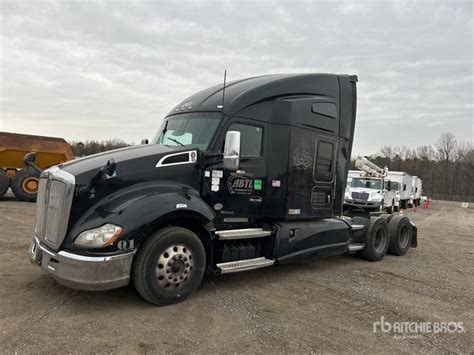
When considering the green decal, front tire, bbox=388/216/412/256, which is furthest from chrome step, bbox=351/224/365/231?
the green decal

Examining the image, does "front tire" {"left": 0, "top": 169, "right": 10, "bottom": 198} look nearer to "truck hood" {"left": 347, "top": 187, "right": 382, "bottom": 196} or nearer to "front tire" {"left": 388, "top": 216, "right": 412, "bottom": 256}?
"front tire" {"left": 388, "top": 216, "right": 412, "bottom": 256}

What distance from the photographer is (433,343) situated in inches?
165

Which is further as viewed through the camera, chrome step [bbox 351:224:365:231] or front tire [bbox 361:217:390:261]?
front tire [bbox 361:217:390:261]

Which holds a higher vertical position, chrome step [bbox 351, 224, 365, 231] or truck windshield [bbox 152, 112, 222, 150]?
truck windshield [bbox 152, 112, 222, 150]

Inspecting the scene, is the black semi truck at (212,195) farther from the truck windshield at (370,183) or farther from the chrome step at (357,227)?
the truck windshield at (370,183)

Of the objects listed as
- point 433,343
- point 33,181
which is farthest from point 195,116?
point 33,181

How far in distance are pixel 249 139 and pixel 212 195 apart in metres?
1.09

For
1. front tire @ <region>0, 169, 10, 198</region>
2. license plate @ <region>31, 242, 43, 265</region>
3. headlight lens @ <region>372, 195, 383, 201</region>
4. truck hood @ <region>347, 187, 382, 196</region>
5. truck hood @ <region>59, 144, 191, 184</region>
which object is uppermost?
truck hood @ <region>59, 144, 191, 184</region>

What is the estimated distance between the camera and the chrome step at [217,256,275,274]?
5.37 meters

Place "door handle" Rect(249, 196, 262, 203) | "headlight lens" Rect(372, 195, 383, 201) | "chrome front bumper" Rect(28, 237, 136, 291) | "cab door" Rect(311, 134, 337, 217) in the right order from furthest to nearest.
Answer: "headlight lens" Rect(372, 195, 383, 201)
"cab door" Rect(311, 134, 337, 217)
"door handle" Rect(249, 196, 262, 203)
"chrome front bumper" Rect(28, 237, 136, 291)

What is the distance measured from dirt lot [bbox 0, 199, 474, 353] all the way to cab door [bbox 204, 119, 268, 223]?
111 cm

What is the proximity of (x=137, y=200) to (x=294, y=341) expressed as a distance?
2401 millimetres

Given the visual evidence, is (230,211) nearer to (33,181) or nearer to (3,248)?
(3,248)

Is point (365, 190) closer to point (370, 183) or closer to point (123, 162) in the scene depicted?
point (370, 183)
